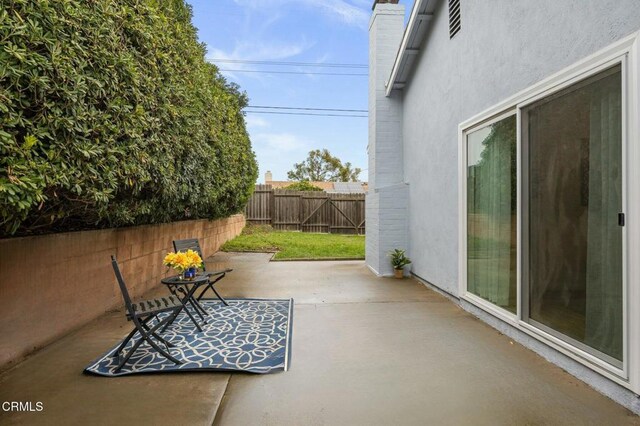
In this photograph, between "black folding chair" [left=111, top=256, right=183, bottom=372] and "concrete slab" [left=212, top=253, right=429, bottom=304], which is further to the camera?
"concrete slab" [left=212, top=253, right=429, bottom=304]

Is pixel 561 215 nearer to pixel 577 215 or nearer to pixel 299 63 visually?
pixel 577 215

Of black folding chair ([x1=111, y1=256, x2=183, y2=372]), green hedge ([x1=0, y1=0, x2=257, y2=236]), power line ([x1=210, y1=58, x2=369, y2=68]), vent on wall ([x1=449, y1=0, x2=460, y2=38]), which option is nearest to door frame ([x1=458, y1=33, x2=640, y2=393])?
vent on wall ([x1=449, y1=0, x2=460, y2=38])

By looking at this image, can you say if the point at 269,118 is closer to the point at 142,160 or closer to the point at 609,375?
the point at 142,160

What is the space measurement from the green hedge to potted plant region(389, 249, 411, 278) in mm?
4119

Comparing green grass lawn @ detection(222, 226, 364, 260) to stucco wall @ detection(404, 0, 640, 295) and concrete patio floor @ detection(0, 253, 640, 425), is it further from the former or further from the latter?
concrete patio floor @ detection(0, 253, 640, 425)

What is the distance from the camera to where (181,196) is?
595 centimetres

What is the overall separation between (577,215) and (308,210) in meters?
13.7

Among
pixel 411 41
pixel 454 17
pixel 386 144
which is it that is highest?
pixel 411 41

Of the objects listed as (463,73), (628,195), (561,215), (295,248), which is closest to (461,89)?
(463,73)

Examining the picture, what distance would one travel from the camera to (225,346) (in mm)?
3479

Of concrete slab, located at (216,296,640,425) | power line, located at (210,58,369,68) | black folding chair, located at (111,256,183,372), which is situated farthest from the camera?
power line, located at (210,58,369,68)

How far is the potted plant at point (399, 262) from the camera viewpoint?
719cm

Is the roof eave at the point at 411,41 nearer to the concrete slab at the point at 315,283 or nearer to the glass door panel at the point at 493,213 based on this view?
the glass door panel at the point at 493,213

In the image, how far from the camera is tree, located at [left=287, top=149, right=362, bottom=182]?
1470 inches
